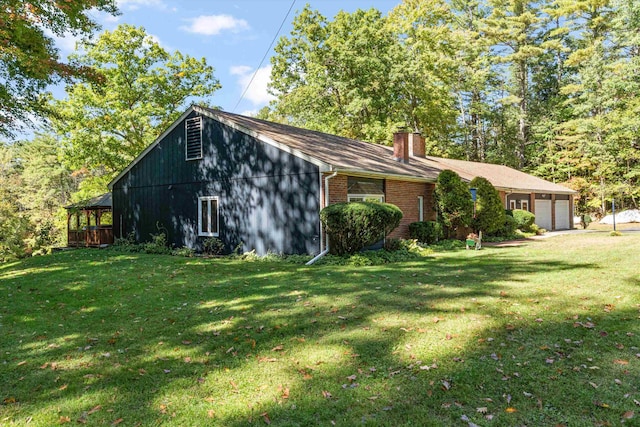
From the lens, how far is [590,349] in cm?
433

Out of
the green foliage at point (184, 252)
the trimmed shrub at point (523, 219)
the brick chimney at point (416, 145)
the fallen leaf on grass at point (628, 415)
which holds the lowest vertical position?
the fallen leaf on grass at point (628, 415)

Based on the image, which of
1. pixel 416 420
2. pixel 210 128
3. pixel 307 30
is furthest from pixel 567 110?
pixel 416 420

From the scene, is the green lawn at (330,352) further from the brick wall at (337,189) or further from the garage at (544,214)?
the garage at (544,214)

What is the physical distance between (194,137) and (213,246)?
435 cm

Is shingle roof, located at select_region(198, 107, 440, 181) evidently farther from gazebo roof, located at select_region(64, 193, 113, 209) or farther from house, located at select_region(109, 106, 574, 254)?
gazebo roof, located at select_region(64, 193, 113, 209)

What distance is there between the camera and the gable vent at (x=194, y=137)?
15430mm

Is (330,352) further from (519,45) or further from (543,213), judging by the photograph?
(519,45)

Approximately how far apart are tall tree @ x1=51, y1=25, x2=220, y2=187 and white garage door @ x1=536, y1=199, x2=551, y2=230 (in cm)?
2350

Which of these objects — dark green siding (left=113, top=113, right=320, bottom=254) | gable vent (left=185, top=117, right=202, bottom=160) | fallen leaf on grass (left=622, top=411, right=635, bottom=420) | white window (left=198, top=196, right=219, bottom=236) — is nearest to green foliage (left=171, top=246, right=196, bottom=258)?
dark green siding (left=113, top=113, right=320, bottom=254)

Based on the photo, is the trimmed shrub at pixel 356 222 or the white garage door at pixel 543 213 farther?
the white garage door at pixel 543 213

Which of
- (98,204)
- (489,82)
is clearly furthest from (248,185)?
(489,82)

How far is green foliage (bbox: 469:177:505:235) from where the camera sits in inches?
660

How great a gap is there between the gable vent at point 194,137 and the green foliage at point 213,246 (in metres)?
3.21

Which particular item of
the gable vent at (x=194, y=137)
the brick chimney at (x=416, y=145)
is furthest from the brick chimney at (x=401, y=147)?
the gable vent at (x=194, y=137)
